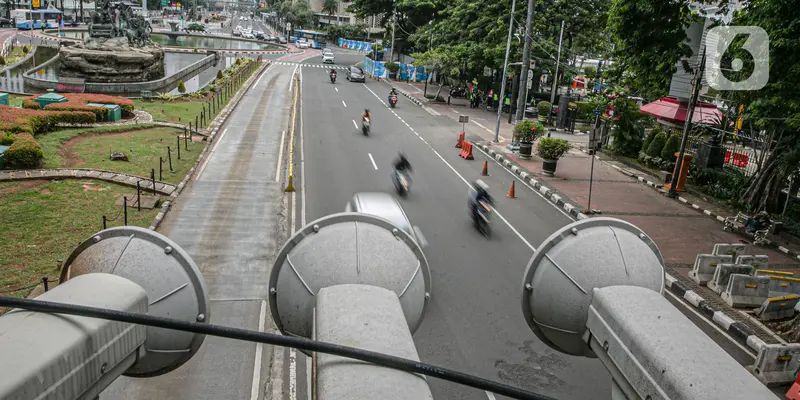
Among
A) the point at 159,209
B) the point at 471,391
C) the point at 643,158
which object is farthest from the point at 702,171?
the point at 159,209

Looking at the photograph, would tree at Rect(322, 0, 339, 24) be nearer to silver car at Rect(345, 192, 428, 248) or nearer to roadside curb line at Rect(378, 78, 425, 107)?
roadside curb line at Rect(378, 78, 425, 107)

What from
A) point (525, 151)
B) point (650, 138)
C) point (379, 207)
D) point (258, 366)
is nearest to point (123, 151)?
point (379, 207)

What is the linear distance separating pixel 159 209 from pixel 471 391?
11.3 meters

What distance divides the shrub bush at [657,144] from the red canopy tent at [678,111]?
0.91m

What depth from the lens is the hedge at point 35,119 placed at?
22.2m

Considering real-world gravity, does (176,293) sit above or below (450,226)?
above

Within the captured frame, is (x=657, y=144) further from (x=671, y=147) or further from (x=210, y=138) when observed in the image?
(x=210, y=138)

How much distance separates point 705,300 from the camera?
13.6 m

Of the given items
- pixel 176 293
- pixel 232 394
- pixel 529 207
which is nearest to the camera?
pixel 176 293

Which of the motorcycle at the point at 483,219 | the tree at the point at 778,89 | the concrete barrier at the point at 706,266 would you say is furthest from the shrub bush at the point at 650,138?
the motorcycle at the point at 483,219

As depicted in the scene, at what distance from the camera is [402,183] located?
2047 cm

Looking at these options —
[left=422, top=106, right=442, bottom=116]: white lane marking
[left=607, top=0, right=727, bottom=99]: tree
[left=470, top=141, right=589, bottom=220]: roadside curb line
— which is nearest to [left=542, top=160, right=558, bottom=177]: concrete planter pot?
[left=470, top=141, right=589, bottom=220]: roadside curb line

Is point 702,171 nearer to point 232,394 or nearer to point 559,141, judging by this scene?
point 559,141

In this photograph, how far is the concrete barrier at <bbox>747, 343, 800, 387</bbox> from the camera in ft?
34.1
